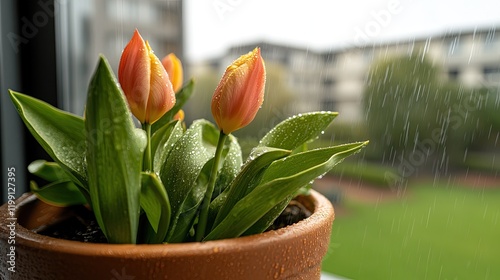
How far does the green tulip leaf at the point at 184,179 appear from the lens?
46cm

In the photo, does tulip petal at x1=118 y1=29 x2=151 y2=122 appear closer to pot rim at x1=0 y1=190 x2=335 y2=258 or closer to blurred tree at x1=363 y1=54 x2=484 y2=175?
pot rim at x1=0 y1=190 x2=335 y2=258

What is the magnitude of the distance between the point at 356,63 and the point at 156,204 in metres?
0.61

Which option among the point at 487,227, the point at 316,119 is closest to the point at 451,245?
the point at 487,227

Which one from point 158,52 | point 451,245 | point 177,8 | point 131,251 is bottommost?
point 451,245

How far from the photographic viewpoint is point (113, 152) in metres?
0.38

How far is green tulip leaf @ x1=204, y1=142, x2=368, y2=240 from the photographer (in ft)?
1.33

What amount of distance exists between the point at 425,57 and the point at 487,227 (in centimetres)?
30

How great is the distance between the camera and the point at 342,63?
0.94 meters

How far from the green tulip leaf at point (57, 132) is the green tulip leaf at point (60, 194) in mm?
68

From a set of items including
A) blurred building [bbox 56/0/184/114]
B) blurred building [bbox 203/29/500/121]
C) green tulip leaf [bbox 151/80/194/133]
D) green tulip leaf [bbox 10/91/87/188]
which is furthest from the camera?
blurred building [bbox 56/0/184/114]

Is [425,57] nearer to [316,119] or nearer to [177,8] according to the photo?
[316,119]

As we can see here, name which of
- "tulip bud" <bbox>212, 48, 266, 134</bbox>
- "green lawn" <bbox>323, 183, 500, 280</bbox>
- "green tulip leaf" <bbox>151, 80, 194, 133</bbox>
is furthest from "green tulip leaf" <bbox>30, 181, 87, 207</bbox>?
"green lawn" <bbox>323, 183, 500, 280</bbox>

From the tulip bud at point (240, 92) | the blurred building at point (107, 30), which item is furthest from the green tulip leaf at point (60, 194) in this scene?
the blurred building at point (107, 30)

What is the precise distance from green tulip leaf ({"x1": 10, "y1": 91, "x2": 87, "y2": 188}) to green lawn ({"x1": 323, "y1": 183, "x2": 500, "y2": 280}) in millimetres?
442
